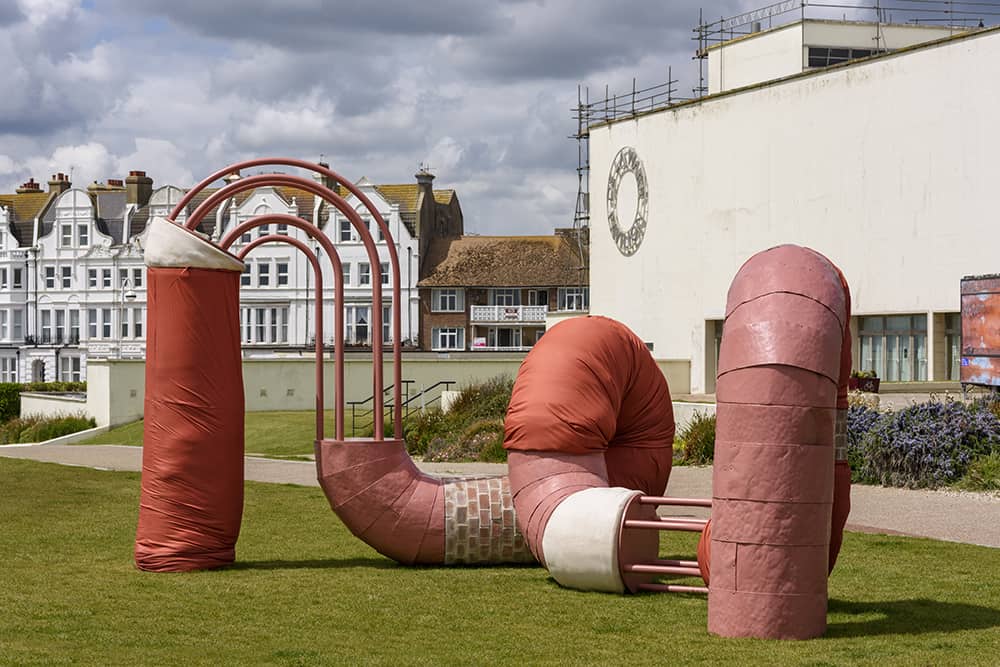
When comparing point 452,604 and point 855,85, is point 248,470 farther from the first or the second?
point 855,85

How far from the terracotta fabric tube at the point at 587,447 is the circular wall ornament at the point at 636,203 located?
116 ft

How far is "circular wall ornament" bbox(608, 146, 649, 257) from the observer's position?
47.8 metres

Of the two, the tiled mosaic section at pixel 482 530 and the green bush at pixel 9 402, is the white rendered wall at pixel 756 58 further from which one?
the tiled mosaic section at pixel 482 530

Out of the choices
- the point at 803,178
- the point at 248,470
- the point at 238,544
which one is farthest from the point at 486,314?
the point at 238,544

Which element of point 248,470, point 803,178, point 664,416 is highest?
point 803,178

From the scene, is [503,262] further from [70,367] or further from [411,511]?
[411,511]

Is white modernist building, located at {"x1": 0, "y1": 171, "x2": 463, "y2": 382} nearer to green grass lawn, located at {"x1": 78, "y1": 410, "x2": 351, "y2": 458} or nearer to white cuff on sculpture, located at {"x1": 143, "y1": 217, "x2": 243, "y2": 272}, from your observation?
green grass lawn, located at {"x1": 78, "y1": 410, "x2": 351, "y2": 458}

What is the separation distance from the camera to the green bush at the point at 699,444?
24.4 m

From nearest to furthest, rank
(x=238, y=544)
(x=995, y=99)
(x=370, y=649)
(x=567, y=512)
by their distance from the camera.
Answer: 1. (x=370, y=649)
2. (x=567, y=512)
3. (x=238, y=544)
4. (x=995, y=99)

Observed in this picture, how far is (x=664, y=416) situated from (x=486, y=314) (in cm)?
6346

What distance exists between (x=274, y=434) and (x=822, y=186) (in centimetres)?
1599

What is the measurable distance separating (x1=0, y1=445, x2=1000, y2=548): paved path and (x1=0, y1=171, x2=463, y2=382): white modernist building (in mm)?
47517

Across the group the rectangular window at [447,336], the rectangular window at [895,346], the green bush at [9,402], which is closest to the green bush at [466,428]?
the rectangular window at [895,346]

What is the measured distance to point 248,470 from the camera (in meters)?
24.8
